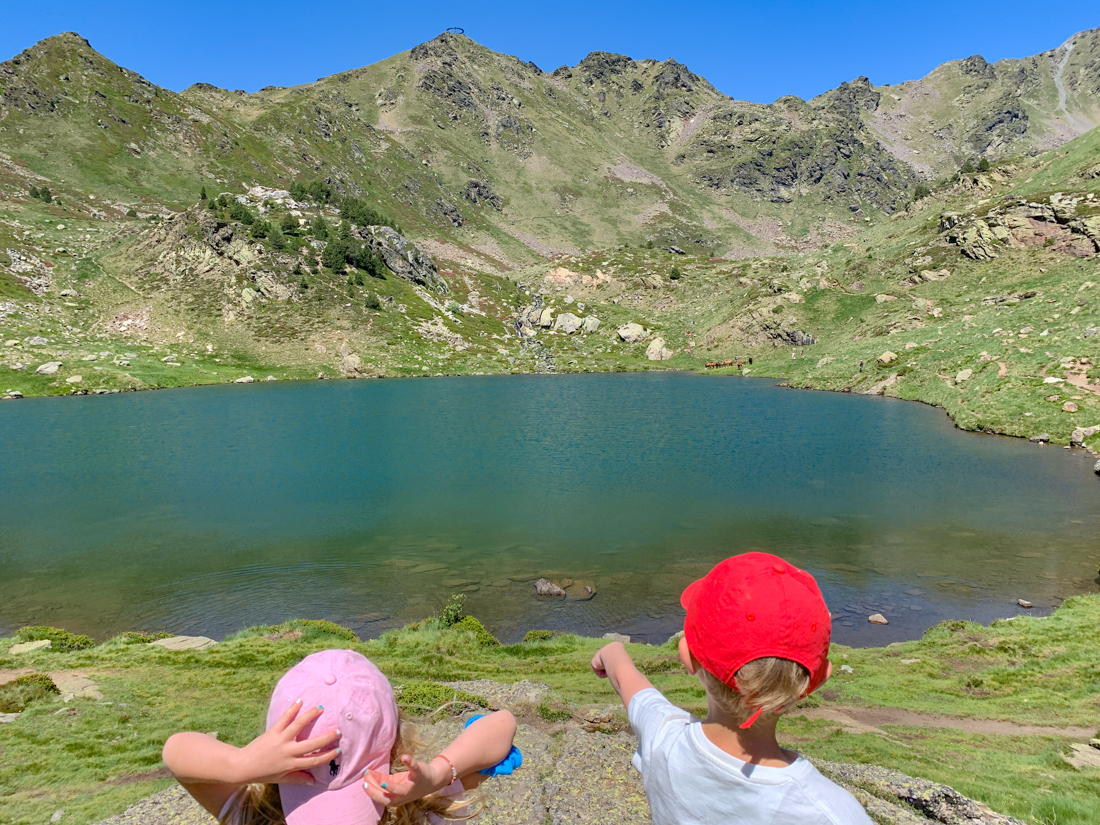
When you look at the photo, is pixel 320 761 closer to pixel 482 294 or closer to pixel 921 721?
pixel 921 721

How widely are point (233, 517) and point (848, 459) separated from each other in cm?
4244

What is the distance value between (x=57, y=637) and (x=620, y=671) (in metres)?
20.6

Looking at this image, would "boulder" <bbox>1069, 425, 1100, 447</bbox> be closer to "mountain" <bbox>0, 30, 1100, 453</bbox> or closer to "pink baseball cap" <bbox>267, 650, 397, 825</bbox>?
"mountain" <bbox>0, 30, 1100, 453</bbox>

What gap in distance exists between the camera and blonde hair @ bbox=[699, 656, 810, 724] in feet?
9.66

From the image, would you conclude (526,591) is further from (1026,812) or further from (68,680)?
(1026,812)

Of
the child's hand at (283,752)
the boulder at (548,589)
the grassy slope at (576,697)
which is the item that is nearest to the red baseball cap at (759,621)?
the child's hand at (283,752)

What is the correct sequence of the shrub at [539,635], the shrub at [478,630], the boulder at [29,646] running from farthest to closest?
the shrub at [539,635], the shrub at [478,630], the boulder at [29,646]

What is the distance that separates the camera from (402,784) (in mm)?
2975

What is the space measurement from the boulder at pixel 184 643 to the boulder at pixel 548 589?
11.6 metres

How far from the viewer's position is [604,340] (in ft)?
411

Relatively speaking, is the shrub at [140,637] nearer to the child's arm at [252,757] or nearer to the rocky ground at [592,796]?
the rocky ground at [592,796]

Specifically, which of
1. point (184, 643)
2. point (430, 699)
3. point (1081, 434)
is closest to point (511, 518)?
point (184, 643)

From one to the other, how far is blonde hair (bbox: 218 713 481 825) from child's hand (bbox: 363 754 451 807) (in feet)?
1.01

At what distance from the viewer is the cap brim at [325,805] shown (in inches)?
121
